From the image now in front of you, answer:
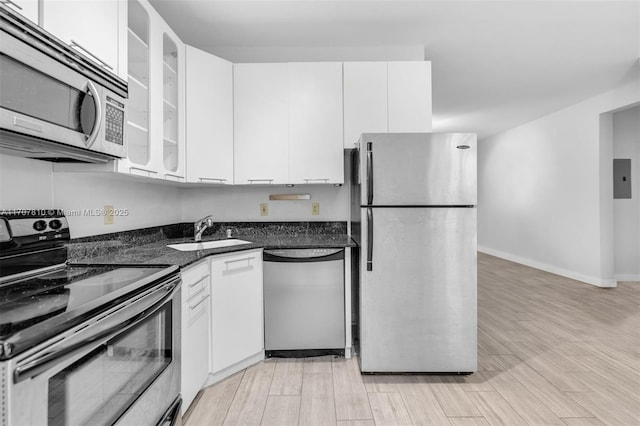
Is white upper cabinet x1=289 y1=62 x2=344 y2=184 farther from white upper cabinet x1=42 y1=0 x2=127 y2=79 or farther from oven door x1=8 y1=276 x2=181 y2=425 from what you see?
oven door x1=8 y1=276 x2=181 y2=425

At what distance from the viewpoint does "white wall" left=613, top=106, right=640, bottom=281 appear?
5.02 m

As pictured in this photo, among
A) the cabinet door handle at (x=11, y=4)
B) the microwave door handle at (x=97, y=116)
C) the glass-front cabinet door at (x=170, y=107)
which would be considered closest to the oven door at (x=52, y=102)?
the microwave door handle at (x=97, y=116)

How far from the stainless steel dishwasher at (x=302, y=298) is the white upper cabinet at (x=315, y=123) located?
0.69 m

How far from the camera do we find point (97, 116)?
4.75 ft

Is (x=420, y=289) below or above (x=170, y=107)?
below

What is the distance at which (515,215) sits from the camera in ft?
22.1

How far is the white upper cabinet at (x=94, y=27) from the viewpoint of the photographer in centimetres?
133

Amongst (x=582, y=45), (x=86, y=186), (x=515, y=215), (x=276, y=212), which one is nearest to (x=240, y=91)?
(x=276, y=212)

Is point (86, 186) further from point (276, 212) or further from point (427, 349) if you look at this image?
point (427, 349)

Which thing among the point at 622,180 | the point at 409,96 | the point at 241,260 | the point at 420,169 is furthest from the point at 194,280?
the point at 622,180

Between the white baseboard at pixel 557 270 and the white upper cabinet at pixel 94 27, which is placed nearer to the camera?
the white upper cabinet at pixel 94 27

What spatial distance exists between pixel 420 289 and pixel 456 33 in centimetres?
226

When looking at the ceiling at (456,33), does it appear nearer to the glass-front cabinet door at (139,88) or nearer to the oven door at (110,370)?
the glass-front cabinet door at (139,88)

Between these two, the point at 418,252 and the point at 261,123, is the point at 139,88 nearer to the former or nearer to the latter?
the point at 261,123
